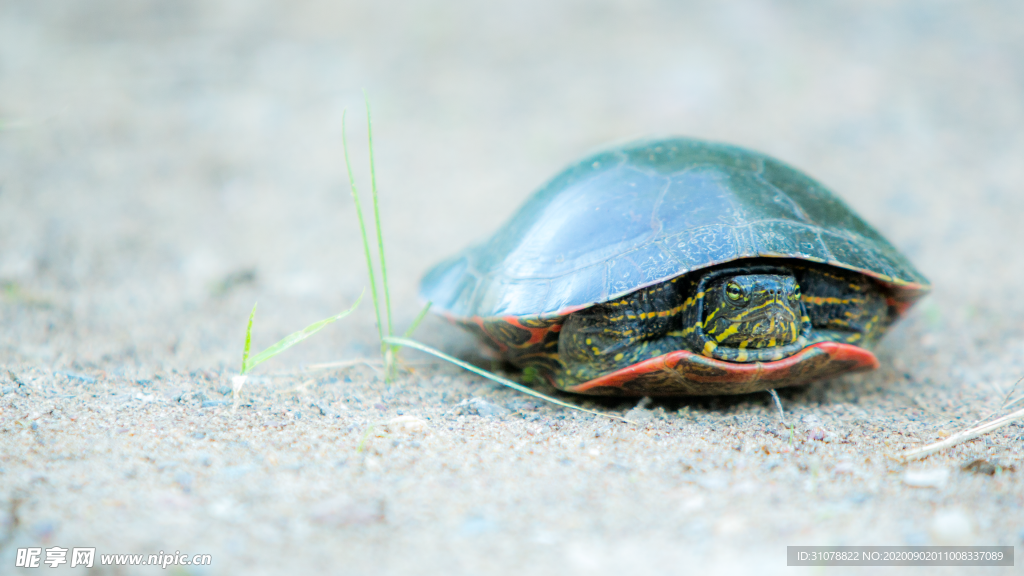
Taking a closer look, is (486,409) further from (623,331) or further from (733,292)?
(733,292)

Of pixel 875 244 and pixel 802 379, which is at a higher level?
pixel 875 244

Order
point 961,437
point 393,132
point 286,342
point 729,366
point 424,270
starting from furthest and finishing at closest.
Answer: point 393,132 < point 424,270 < point 286,342 < point 729,366 < point 961,437

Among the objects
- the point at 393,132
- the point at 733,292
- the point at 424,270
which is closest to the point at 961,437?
the point at 733,292

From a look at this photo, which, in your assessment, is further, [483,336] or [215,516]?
[483,336]

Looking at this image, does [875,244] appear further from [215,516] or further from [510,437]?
[215,516]

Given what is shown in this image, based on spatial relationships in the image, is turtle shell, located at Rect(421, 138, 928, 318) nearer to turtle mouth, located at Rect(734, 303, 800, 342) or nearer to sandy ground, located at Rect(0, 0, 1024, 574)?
turtle mouth, located at Rect(734, 303, 800, 342)

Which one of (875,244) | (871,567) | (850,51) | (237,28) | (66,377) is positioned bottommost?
(871,567)

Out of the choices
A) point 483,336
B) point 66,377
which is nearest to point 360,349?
point 483,336
